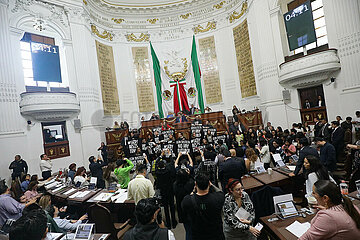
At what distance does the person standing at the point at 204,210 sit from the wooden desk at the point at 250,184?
150 centimetres

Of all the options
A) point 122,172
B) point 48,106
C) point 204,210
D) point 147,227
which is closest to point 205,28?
point 48,106

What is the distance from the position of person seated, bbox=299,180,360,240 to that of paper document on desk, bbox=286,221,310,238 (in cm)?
44

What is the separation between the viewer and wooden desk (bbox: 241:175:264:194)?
12.0ft

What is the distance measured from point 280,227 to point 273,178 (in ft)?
6.09

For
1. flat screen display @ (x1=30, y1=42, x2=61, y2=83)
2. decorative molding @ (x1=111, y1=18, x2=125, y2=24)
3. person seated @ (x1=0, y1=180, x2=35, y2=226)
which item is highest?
decorative molding @ (x1=111, y1=18, x2=125, y2=24)

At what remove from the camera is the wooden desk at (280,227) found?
2170 mm

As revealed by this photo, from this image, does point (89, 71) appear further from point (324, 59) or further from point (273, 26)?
point (324, 59)

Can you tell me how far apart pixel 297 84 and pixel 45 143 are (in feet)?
45.4

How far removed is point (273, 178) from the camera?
405cm

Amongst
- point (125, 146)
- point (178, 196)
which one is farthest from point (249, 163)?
point (125, 146)

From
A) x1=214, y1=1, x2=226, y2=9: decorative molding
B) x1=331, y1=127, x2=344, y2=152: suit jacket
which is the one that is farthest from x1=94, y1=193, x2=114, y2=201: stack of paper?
x1=214, y1=1, x2=226, y2=9: decorative molding

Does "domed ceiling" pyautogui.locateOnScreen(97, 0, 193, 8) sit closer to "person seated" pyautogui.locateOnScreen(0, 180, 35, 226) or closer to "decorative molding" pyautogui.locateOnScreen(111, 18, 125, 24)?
"decorative molding" pyautogui.locateOnScreen(111, 18, 125, 24)

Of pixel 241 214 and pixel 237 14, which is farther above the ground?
pixel 237 14

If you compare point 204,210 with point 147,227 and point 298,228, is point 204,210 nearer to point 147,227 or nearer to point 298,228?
point 147,227
